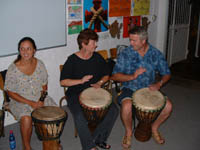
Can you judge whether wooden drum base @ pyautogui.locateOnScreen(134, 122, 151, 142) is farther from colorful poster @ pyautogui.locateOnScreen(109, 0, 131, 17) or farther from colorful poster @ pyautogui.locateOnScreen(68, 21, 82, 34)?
colorful poster @ pyautogui.locateOnScreen(109, 0, 131, 17)

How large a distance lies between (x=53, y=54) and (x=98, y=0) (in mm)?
1181

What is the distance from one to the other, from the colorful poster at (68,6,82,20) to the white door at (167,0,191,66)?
282 cm

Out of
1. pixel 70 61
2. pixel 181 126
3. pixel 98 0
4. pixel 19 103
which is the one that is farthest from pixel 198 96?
pixel 19 103

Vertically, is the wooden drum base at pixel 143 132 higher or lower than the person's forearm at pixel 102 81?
lower

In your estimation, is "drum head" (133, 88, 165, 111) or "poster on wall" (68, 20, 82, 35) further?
"poster on wall" (68, 20, 82, 35)

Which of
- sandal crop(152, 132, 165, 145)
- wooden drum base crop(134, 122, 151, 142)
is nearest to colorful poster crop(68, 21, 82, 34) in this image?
wooden drum base crop(134, 122, 151, 142)

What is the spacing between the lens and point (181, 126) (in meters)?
3.13

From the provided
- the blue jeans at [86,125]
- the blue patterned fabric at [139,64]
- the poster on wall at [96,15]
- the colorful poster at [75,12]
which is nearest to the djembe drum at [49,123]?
the blue jeans at [86,125]

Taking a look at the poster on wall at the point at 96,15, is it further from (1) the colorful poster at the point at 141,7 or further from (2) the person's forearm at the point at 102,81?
(2) the person's forearm at the point at 102,81

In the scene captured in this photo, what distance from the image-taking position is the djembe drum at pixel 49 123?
218 cm

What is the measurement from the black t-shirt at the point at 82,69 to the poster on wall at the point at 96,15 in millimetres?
1191

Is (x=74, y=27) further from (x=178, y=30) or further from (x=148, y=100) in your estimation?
(x=178, y=30)

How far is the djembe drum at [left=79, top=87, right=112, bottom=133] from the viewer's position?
91.2 inches

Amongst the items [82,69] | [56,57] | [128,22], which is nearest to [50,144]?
[82,69]
